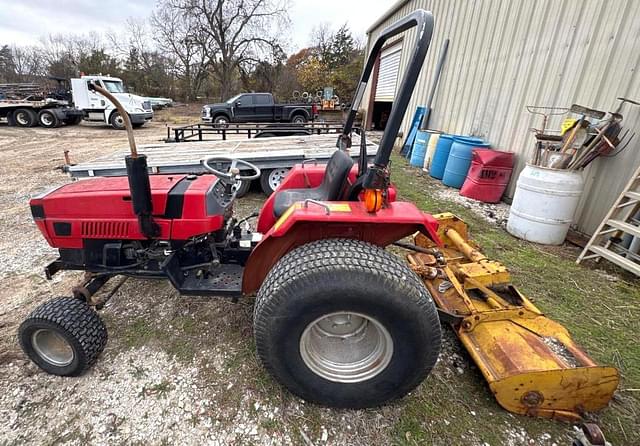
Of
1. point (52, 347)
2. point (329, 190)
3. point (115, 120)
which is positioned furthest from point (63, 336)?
point (115, 120)

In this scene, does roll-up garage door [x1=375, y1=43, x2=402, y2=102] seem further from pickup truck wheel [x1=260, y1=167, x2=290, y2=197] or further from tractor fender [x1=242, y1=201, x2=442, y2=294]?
tractor fender [x1=242, y1=201, x2=442, y2=294]

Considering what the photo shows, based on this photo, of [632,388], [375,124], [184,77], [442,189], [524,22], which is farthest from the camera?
[184,77]

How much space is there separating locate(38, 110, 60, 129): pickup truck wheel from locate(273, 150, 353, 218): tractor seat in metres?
14.9

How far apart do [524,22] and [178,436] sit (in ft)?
20.3

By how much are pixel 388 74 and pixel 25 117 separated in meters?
13.8

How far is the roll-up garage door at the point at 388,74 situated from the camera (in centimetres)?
1018

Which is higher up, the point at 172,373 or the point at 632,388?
the point at 632,388

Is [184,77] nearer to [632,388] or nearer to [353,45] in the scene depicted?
[353,45]

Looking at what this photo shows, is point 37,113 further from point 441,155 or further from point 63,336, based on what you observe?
point 63,336

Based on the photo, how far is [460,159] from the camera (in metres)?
5.25

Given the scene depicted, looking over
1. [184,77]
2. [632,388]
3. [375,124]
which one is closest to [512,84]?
[632,388]

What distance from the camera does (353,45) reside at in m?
33.0

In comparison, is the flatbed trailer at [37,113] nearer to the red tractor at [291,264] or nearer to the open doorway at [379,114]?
the open doorway at [379,114]

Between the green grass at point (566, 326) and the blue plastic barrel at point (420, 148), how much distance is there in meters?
3.30
